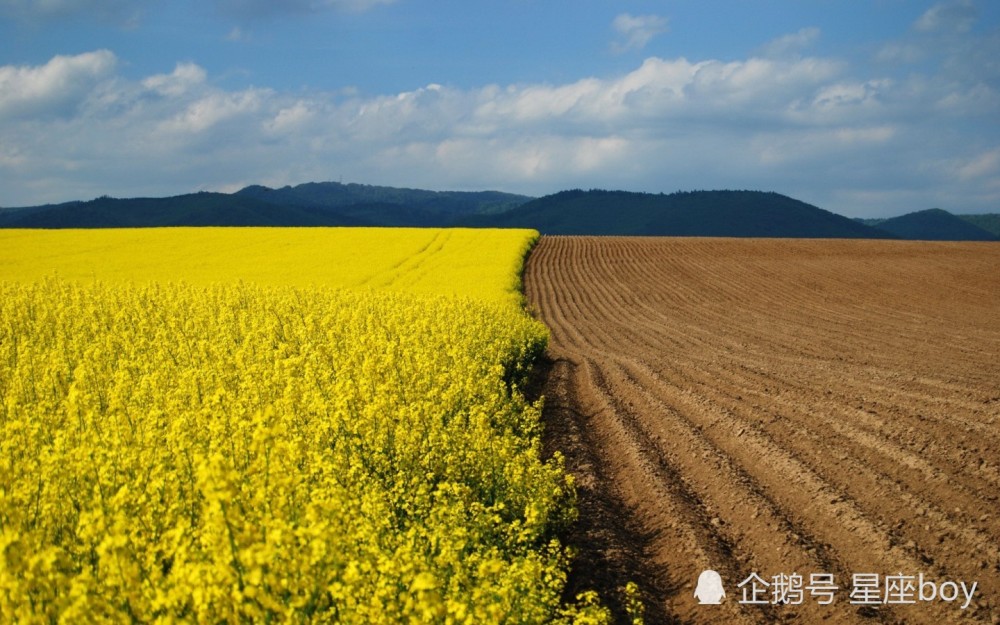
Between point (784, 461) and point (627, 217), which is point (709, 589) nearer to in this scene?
point (784, 461)

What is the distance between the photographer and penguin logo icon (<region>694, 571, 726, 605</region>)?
6.64m

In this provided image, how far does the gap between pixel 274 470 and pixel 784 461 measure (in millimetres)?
6878

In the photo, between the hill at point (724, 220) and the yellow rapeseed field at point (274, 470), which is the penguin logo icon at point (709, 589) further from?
the hill at point (724, 220)

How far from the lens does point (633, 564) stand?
748cm

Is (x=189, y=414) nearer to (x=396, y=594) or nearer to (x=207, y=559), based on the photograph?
(x=207, y=559)

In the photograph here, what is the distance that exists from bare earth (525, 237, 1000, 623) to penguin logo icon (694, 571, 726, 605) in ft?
0.24

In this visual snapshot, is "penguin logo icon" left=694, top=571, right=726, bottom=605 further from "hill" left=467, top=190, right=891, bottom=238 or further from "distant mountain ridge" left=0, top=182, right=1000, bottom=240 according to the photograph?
"hill" left=467, top=190, right=891, bottom=238

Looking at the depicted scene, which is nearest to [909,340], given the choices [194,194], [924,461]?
[924,461]

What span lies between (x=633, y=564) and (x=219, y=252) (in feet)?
136

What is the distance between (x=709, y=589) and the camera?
6777 millimetres

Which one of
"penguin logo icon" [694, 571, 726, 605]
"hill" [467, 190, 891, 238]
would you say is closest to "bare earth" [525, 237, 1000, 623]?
"penguin logo icon" [694, 571, 726, 605]

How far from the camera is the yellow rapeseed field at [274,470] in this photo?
12.4 feet

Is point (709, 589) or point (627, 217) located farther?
point (627, 217)

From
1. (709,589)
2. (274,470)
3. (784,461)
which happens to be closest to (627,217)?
(784,461)
